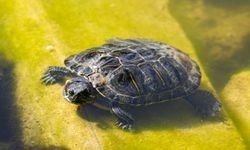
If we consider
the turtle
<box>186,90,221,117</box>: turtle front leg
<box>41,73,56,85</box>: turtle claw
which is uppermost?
<box>41,73,56,85</box>: turtle claw

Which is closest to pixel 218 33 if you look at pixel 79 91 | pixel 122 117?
pixel 122 117

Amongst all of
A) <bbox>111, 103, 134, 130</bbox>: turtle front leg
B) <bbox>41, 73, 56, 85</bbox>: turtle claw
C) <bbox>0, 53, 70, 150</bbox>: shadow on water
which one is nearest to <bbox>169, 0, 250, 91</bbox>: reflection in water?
<bbox>111, 103, 134, 130</bbox>: turtle front leg

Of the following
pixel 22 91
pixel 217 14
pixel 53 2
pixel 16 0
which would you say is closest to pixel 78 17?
pixel 53 2

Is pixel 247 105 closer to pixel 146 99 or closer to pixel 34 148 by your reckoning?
pixel 146 99

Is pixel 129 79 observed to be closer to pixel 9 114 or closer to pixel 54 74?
pixel 54 74

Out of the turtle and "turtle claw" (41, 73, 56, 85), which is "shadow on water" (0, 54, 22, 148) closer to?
"turtle claw" (41, 73, 56, 85)

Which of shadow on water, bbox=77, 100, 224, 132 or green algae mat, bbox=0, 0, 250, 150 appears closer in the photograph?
green algae mat, bbox=0, 0, 250, 150

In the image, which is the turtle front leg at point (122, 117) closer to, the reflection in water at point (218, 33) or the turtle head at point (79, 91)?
the turtle head at point (79, 91)
